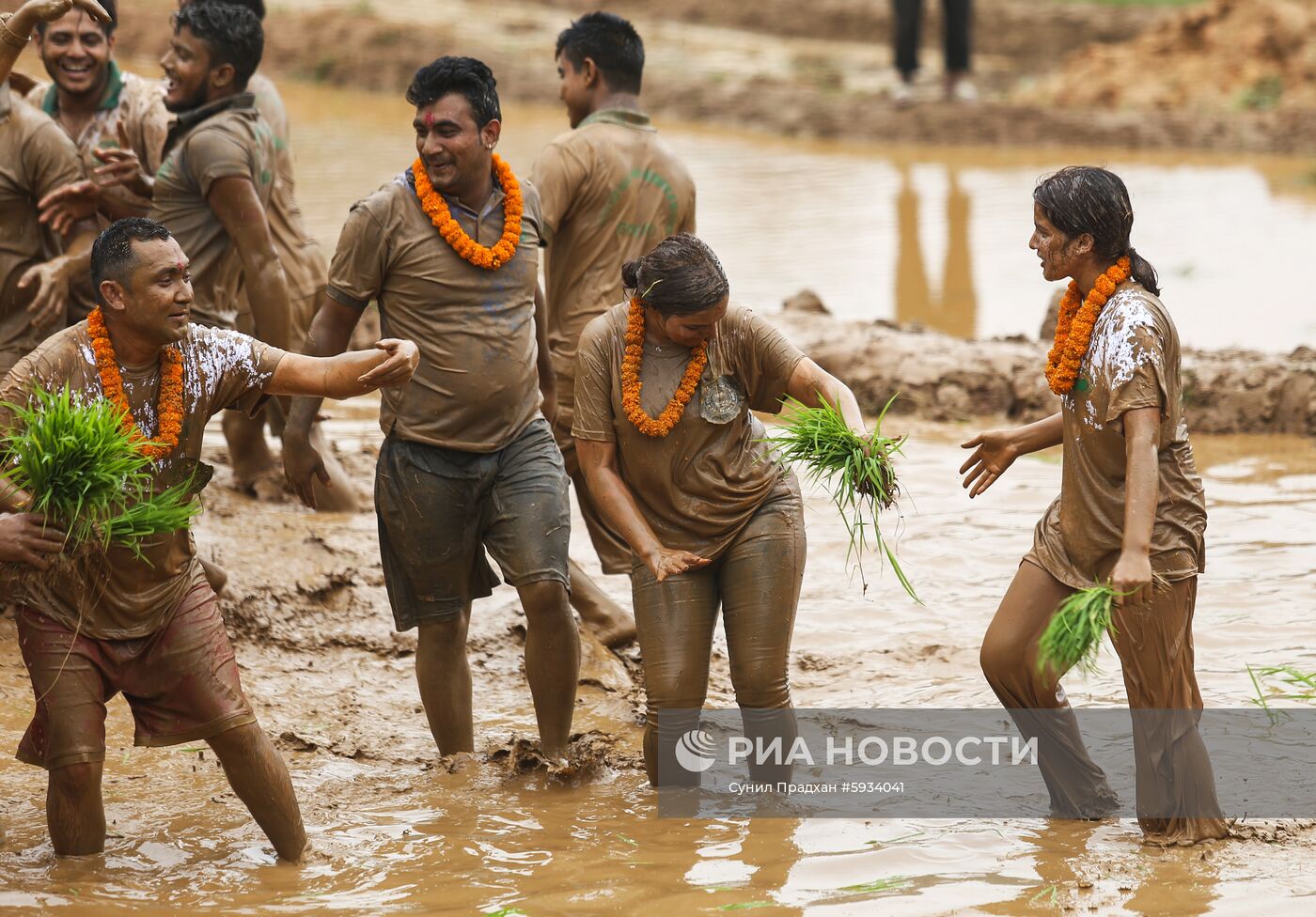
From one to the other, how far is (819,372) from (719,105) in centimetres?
1616

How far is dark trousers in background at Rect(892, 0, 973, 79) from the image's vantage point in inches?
792

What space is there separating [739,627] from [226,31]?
3.38 m

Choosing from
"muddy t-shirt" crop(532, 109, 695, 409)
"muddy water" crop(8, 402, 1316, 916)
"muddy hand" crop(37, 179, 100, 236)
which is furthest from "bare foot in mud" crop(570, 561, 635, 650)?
"muddy hand" crop(37, 179, 100, 236)

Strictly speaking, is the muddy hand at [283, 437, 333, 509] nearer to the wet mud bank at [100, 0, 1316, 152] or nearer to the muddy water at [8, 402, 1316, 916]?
the muddy water at [8, 402, 1316, 916]

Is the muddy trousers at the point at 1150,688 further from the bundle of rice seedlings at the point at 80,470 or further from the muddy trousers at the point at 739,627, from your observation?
the bundle of rice seedlings at the point at 80,470

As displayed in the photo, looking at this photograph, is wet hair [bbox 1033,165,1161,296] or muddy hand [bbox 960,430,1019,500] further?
muddy hand [bbox 960,430,1019,500]

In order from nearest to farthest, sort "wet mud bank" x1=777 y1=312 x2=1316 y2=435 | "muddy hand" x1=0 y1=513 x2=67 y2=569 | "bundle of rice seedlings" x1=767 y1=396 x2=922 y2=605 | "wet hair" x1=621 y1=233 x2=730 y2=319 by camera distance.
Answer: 1. "muddy hand" x1=0 y1=513 x2=67 y2=569
2. "bundle of rice seedlings" x1=767 y1=396 x2=922 y2=605
3. "wet hair" x1=621 y1=233 x2=730 y2=319
4. "wet mud bank" x1=777 y1=312 x2=1316 y2=435

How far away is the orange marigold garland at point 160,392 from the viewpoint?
4719 mm

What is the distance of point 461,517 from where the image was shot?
18.5ft

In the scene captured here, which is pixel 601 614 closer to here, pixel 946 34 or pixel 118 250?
pixel 118 250

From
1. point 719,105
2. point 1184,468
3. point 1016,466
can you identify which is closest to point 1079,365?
point 1184,468

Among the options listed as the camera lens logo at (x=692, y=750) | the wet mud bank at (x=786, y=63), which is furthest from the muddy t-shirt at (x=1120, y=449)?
the wet mud bank at (x=786, y=63)

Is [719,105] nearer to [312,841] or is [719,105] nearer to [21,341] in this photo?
[21,341]

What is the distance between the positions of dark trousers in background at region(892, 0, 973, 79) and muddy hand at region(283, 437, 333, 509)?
15768 millimetres
